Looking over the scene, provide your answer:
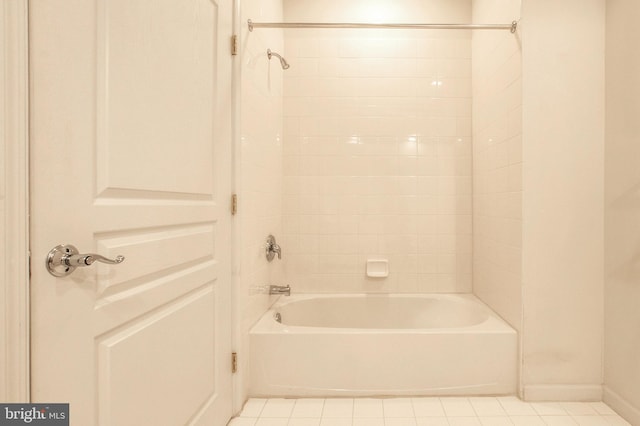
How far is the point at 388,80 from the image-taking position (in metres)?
2.65

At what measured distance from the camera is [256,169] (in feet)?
6.66

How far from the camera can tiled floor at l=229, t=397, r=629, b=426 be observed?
1.72m

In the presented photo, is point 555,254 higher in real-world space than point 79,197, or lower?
lower

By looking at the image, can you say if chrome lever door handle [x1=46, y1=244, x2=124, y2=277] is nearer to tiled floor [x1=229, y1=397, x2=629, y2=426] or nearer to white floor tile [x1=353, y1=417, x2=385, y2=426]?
tiled floor [x1=229, y1=397, x2=629, y2=426]

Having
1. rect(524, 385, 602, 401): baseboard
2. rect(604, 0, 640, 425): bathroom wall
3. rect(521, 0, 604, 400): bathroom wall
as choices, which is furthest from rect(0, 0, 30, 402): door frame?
rect(604, 0, 640, 425): bathroom wall

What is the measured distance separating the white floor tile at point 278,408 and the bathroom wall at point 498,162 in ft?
4.07

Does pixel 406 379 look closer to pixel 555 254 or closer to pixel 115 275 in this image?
pixel 555 254

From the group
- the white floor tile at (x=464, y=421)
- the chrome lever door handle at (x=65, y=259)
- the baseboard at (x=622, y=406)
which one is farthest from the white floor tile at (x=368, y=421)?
the chrome lever door handle at (x=65, y=259)

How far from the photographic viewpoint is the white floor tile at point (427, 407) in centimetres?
179

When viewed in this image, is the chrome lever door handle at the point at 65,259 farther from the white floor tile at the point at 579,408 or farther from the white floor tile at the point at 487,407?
the white floor tile at the point at 579,408

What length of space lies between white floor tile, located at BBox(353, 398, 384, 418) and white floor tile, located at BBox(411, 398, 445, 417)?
17cm

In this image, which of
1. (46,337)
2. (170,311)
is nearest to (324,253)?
(170,311)

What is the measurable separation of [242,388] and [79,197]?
4.37 feet

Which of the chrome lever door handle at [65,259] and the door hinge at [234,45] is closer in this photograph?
the chrome lever door handle at [65,259]
